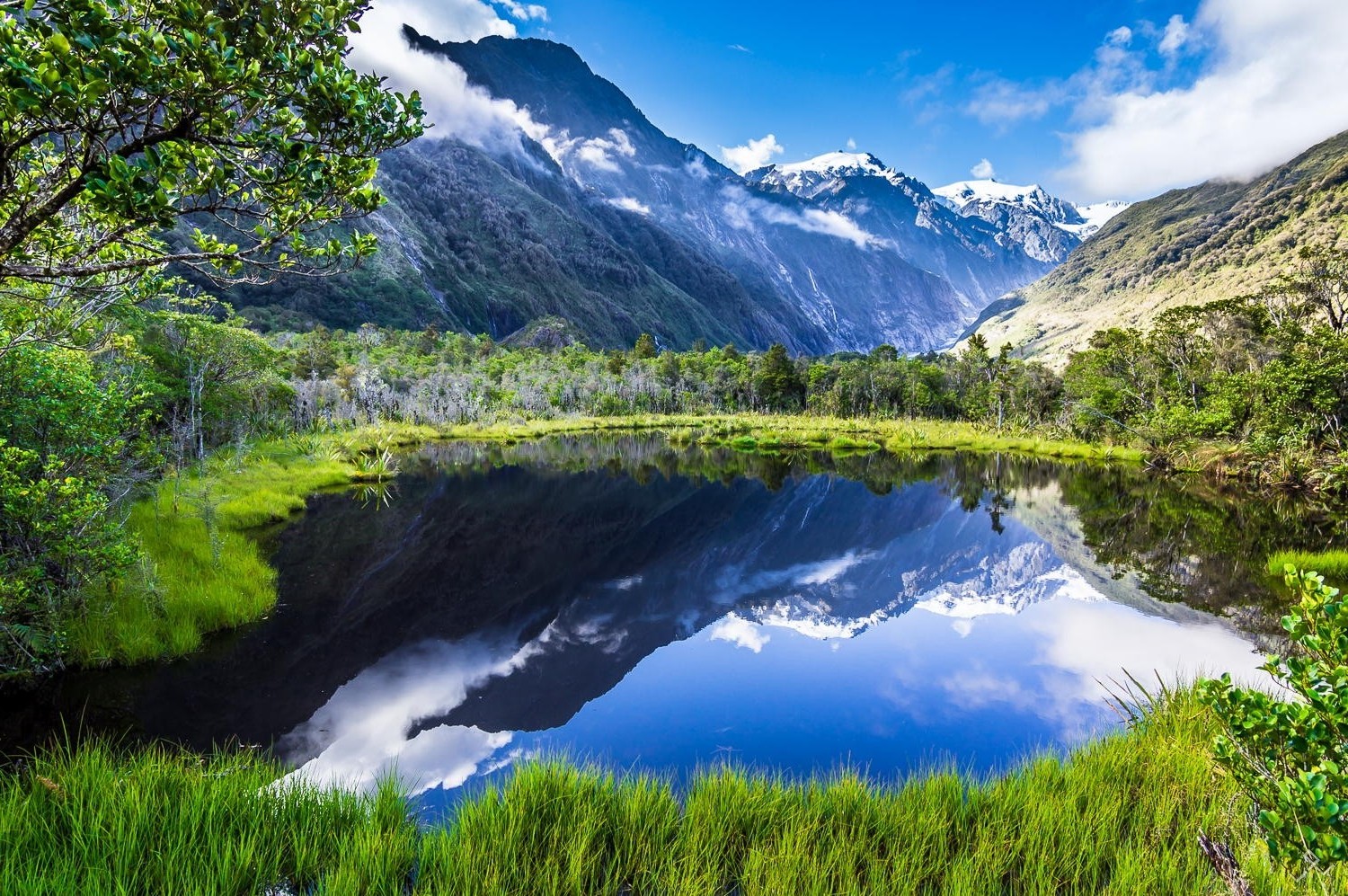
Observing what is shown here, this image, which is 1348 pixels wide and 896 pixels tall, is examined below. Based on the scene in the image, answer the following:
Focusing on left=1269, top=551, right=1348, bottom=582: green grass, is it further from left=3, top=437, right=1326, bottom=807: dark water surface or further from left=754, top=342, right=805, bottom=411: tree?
left=754, top=342, right=805, bottom=411: tree

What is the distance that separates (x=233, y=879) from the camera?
405 cm

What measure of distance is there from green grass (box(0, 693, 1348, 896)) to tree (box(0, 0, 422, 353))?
158 inches

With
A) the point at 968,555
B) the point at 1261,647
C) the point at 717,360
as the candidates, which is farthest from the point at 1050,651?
the point at 717,360

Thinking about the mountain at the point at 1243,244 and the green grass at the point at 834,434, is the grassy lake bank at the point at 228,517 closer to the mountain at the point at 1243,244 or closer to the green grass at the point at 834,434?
the green grass at the point at 834,434

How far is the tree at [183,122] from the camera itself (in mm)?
3189

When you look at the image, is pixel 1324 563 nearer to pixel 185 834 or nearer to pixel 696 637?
pixel 696 637

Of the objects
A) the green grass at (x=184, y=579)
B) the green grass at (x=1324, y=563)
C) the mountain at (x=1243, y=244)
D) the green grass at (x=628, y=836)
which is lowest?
the green grass at (x=1324, y=563)

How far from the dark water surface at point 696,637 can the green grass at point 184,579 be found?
54 cm

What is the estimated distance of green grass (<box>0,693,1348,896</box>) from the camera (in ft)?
13.5

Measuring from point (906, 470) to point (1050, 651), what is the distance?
28.2 m

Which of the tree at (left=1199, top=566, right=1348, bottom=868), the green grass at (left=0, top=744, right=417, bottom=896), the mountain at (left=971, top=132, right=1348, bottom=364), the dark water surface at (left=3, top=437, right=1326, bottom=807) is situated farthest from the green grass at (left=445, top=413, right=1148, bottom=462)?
the mountain at (left=971, top=132, right=1348, bottom=364)

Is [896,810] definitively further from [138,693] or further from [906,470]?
[906,470]

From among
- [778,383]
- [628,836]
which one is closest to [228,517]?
[628,836]

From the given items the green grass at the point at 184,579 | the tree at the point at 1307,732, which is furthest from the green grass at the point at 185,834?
the tree at the point at 1307,732
